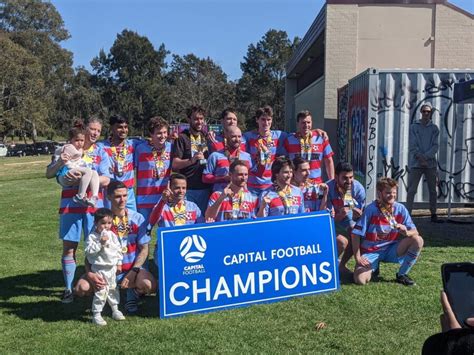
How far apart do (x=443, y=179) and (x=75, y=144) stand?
7.78 meters

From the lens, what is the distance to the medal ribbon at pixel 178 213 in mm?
5434

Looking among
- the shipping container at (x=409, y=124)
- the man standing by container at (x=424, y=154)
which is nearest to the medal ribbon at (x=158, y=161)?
the shipping container at (x=409, y=124)

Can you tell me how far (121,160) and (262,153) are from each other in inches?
63.3

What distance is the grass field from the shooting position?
14.3ft

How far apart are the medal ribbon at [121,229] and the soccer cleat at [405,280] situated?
309cm

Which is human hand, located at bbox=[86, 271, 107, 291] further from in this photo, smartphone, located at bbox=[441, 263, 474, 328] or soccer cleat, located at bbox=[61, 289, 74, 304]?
smartphone, located at bbox=[441, 263, 474, 328]

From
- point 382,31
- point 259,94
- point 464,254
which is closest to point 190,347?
point 464,254

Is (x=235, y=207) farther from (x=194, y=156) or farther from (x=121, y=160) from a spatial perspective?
(x=121, y=160)

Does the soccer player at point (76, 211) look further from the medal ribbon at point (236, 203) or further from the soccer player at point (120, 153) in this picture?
the medal ribbon at point (236, 203)

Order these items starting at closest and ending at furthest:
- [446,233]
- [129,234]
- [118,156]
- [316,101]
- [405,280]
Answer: [129,234]
[118,156]
[405,280]
[446,233]
[316,101]

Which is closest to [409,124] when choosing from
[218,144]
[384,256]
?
[384,256]

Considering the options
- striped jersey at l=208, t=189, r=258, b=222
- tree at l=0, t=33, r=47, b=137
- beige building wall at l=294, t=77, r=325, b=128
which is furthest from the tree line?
striped jersey at l=208, t=189, r=258, b=222

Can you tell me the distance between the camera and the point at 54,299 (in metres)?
5.75

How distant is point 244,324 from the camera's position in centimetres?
482
